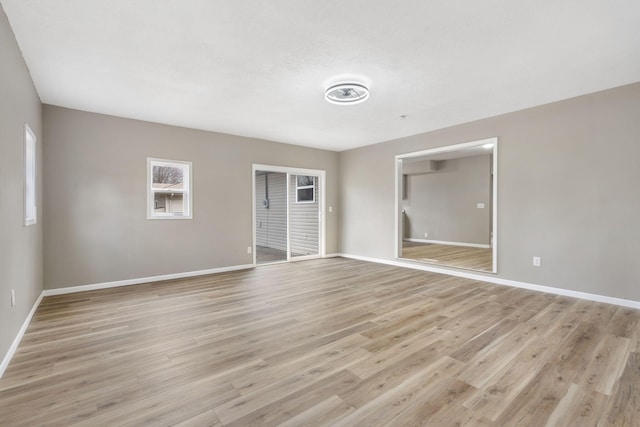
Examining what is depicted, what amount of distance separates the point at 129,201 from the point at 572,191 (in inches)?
246

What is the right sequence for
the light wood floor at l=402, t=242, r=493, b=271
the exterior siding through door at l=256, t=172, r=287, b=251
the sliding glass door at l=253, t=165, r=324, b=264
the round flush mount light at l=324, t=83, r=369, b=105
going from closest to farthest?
the round flush mount light at l=324, t=83, r=369, b=105 → the light wood floor at l=402, t=242, r=493, b=271 → the sliding glass door at l=253, t=165, r=324, b=264 → the exterior siding through door at l=256, t=172, r=287, b=251

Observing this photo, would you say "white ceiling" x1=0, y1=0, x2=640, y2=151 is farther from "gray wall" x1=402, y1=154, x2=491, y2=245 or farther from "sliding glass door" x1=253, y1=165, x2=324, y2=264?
"gray wall" x1=402, y1=154, x2=491, y2=245

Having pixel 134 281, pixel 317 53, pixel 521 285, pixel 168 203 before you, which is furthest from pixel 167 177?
pixel 521 285

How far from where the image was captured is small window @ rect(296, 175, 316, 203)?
7039 mm

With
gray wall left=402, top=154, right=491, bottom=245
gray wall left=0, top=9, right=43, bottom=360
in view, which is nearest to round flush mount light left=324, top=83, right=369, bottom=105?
gray wall left=0, top=9, right=43, bottom=360

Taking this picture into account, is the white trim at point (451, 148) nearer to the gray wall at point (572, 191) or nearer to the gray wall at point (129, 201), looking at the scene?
the gray wall at point (572, 191)

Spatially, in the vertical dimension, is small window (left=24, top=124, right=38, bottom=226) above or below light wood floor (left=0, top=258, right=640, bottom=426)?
above

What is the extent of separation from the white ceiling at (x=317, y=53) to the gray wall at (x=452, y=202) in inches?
185

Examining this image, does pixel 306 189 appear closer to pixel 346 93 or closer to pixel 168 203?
pixel 168 203

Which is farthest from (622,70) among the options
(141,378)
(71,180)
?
(71,180)

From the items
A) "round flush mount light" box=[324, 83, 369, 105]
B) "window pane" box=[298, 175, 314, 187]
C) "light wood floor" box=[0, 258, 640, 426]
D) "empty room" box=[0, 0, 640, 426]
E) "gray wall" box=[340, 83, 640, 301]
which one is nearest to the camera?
"light wood floor" box=[0, 258, 640, 426]

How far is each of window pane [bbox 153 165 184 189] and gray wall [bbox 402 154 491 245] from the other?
7.39m

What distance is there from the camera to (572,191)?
12.7 feet

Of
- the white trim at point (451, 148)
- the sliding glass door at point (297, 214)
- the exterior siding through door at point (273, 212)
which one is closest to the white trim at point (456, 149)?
the white trim at point (451, 148)
